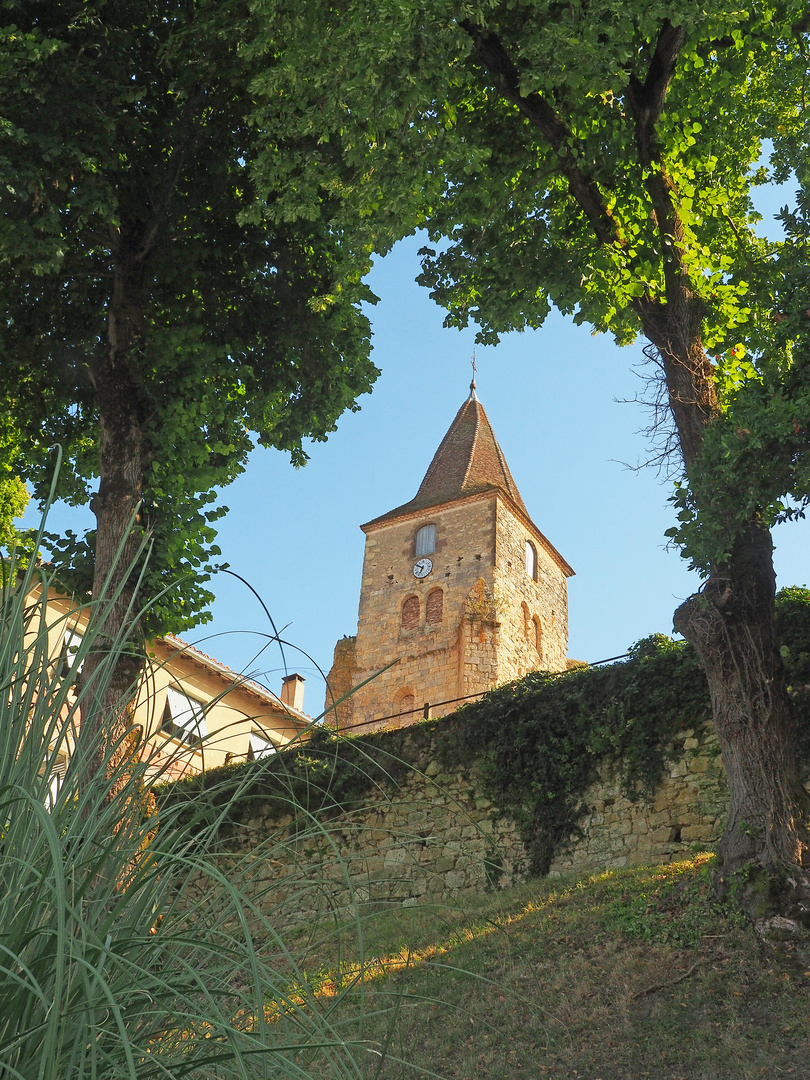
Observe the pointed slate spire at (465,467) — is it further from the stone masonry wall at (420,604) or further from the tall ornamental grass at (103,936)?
the tall ornamental grass at (103,936)

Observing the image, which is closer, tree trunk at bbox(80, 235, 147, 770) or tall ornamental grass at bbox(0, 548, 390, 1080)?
tall ornamental grass at bbox(0, 548, 390, 1080)

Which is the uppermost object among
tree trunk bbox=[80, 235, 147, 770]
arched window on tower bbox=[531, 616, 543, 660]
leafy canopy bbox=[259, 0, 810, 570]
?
arched window on tower bbox=[531, 616, 543, 660]

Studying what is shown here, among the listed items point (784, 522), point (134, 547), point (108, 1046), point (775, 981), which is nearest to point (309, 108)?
point (134, 547)

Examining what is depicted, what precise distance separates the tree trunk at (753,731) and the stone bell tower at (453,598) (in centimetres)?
2123

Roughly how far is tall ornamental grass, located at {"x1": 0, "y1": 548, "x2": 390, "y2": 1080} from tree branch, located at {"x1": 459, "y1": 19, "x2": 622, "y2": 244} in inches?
318

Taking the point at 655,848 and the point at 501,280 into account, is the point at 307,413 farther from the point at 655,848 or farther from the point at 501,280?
the point at 655,848

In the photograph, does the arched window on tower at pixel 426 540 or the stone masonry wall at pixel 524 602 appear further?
the arched window on tower at pixel 426 540

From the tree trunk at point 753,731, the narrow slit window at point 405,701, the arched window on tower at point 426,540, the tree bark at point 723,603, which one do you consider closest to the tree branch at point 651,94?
the tree bark at point 723,603

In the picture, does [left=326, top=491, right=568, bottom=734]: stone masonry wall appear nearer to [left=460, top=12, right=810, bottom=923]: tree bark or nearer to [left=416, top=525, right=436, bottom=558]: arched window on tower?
[left=416, top=525, right=436, bottom=558]: arched window on tower

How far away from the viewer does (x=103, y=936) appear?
63.6 inches

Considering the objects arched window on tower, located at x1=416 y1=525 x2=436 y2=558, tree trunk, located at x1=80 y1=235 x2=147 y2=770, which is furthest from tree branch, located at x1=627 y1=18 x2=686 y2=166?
arched window on tower, located at x1=416 y1=525 x2=436 y2=558

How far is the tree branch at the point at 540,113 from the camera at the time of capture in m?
9.05

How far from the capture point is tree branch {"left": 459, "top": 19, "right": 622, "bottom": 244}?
9055mm

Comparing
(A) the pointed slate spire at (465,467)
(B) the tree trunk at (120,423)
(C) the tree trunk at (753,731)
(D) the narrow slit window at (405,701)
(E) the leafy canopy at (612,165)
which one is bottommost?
(C) the tree trunk at (753,731)
